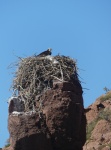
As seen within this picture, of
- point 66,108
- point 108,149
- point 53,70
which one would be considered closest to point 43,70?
point 53,70

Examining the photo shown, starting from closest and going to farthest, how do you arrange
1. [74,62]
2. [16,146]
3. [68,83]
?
[16,146] < [68,83] < [74,62]

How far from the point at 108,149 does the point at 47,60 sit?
1370cm

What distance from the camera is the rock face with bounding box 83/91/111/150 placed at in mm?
27828

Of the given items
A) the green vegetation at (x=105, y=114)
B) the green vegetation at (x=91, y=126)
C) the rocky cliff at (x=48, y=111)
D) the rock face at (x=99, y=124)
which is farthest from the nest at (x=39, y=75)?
the green vegetation at (x=105, y=114)

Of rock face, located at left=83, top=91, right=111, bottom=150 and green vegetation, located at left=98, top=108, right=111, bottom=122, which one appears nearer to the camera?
rock face, located at left=83, top=91, right=111, bottom=150

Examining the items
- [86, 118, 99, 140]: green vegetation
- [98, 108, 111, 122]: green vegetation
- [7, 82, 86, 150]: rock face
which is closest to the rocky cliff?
[7, 82, 86, 150]: rock face

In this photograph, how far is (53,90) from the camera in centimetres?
1146

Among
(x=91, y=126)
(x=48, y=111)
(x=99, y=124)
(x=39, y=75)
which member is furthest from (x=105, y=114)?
(x=48, y=111)

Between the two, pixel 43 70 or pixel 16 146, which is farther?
pixel 43 70

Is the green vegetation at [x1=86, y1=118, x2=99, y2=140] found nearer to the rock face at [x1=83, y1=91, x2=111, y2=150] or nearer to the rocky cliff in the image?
the rock face at [x1=83, y1=91, x2=111, y2=150]

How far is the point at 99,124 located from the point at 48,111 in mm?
21262

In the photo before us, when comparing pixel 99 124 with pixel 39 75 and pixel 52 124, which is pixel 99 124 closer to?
pixel 39 75

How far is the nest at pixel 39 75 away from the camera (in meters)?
11.6

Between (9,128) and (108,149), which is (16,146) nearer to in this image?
(9,128)
